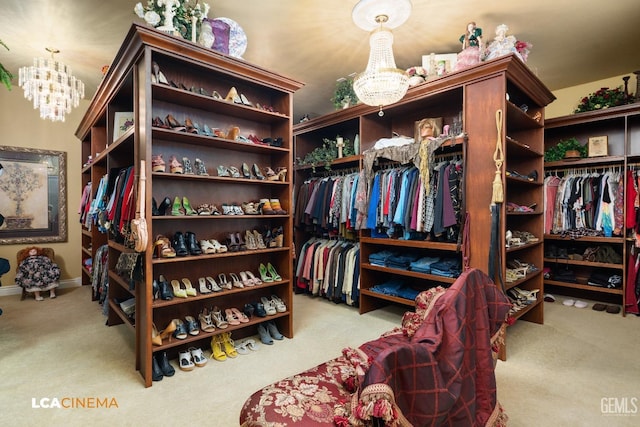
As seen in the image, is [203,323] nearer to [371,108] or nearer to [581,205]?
[371,108]

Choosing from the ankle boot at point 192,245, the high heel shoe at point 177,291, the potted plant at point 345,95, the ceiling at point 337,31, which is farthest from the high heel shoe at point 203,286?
the potted plant at point 345,95

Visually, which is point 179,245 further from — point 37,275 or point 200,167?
point 37,275

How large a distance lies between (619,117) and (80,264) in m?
7.44

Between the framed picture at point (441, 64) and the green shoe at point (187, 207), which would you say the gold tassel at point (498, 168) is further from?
the green shoe at point (187, 207)

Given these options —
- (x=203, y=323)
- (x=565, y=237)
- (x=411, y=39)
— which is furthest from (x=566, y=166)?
(x=203, y=323)

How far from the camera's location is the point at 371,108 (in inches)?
136

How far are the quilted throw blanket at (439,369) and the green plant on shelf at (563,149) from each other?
11.9 ft

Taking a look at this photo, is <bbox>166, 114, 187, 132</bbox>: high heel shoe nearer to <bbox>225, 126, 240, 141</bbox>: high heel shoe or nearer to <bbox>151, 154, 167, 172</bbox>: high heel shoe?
<bbox>151, 154, 167, 172</bbox>: high heel shoe

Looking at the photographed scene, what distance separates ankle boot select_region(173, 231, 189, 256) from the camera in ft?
7.79

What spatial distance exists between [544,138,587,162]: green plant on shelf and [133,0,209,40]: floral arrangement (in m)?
4.37

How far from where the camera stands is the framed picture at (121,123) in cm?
296

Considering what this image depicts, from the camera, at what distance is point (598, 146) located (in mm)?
3850

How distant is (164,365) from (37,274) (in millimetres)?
3087

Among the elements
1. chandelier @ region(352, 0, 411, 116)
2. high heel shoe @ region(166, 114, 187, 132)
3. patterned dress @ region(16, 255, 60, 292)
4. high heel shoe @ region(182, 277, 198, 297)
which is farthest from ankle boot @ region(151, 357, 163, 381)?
patterned dress @ region(16, 255, 60, 292)
